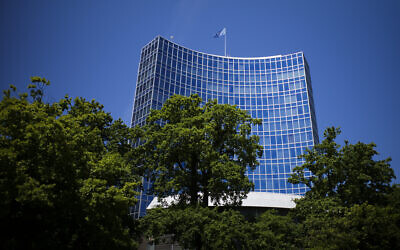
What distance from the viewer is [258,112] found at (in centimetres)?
9194

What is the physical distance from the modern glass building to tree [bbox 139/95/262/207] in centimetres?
4723

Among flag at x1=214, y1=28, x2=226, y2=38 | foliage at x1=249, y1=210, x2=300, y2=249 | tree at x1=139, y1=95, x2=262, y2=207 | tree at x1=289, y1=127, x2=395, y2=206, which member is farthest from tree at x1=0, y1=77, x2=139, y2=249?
flag at x1=214, y1=28, x2=226, y2=38

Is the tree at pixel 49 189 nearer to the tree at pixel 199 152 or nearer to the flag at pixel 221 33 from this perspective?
the tree at pixel 199 152

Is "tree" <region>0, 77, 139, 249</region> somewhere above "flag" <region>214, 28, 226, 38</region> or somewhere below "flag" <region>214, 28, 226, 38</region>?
below

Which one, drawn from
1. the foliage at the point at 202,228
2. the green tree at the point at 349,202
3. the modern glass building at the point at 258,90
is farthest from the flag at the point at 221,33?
the foliage at the point at 202,228

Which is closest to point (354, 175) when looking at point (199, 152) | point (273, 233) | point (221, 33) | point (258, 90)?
point (273, 233)

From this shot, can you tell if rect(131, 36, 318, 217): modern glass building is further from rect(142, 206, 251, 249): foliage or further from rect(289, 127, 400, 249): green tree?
rect(142, 206, 251, 249): foliage

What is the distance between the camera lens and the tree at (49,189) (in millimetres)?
15375

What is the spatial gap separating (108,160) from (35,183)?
6257 mm

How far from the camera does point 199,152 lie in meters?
26.6

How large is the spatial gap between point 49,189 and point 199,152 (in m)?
12.9

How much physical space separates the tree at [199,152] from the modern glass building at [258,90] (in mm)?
47234

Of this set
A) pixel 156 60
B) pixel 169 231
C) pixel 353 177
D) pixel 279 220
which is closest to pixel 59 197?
pixel 169 231

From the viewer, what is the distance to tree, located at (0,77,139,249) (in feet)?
50.4
